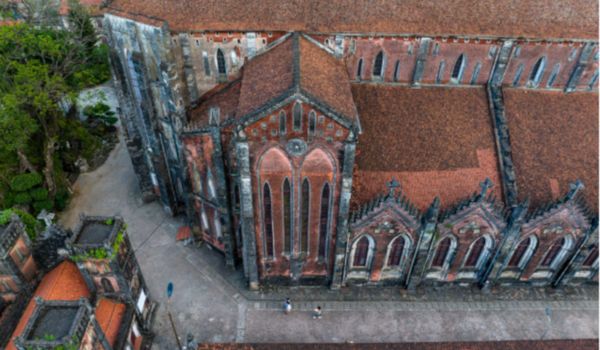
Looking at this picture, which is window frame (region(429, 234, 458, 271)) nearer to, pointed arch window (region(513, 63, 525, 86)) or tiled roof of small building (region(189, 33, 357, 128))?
tiled roof of small building (region(189, 33, 357, 128))

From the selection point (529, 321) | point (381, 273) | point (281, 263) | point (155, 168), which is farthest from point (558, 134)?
point (155, 168)

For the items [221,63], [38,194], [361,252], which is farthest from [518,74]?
[38,194]

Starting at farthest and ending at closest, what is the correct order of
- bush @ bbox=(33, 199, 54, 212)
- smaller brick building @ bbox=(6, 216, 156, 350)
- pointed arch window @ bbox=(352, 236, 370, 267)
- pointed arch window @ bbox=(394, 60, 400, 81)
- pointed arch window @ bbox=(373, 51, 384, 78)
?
bush @ bbox=(33, 199, 54, 212)
pointed arch window @ bbox=(394, 60, 400, 81)
pointed arch window @ bbox=(373, 51, 384, 78)
pointed arch window @ bbox=(352, 236, 370, 267)
smaller brick building @ bbox=(6, 216, 156, 350)

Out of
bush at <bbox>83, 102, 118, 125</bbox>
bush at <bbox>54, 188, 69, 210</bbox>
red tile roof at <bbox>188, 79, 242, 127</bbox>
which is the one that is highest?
red tile roof at <bbox>188, 79, 242, 127</bbox>

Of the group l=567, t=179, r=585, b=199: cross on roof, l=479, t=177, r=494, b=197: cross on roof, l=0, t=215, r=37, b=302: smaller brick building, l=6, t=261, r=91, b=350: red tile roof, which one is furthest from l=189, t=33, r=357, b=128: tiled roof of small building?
l=567, t=179, r=585, b=199: cross on roof

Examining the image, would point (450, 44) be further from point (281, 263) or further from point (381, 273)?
point (281, 263)

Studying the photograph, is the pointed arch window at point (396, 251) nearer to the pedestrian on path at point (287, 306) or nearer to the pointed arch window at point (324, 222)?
the pointed arch window at point (324, 222)

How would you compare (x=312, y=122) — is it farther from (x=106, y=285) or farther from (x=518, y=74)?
(x=518, y=74)
